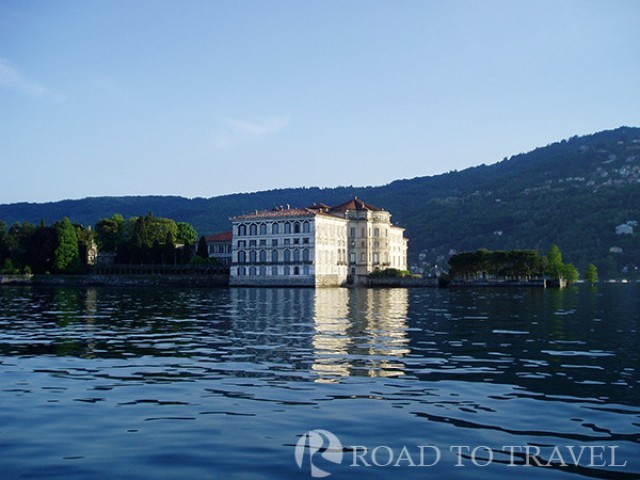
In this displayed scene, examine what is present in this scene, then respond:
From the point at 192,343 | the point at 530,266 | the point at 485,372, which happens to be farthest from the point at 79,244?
the point at 485,372

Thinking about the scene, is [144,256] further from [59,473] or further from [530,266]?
[59,473]

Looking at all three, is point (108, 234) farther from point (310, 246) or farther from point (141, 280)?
point (310, 246)

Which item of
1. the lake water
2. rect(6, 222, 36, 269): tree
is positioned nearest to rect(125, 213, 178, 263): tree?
rect(6, 222, 36, 269): tree

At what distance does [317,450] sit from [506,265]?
10442 cm

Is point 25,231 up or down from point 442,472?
up

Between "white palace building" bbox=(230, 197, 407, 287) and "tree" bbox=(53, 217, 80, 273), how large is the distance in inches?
1110

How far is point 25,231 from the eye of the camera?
13138cm

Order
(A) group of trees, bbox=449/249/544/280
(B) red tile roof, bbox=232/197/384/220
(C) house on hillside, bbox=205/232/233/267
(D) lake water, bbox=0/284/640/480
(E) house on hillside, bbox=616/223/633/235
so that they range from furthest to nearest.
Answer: (E) house on hillside, bbox=616/223/633/235 → (C) house on hillside, bbox=205/232/233/267 → (B) red tile roof, bbox=232/197/384/220 → (A) group of trees, bbox=449/249/544/280 → (D) lake water, bbox=0/284/640/480

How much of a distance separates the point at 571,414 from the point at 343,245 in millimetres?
108663

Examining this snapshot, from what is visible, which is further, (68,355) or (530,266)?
(530,266)

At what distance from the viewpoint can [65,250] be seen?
123 m

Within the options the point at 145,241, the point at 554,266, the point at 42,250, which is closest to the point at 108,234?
the point at 145,241

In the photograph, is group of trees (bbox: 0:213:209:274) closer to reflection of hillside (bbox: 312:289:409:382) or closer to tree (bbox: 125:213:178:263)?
tree (bbox: 125:213:178:263)

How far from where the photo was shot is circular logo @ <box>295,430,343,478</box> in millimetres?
9705
